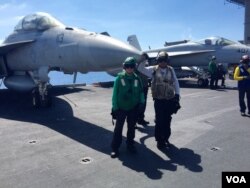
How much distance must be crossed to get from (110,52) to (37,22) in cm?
439

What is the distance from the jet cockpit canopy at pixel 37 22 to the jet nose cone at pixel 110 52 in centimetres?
283

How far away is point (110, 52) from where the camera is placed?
7055 millimetres

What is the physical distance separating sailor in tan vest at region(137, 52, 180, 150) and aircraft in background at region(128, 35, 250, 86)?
14.1 m

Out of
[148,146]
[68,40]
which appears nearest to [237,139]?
[148,146]

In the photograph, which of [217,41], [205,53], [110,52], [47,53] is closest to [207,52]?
[205,53]

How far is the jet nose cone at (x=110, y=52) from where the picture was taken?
272 inches

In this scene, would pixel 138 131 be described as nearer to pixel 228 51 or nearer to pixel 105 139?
pixel 105 139

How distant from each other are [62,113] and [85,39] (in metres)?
2.93

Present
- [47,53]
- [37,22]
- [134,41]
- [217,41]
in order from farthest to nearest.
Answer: [134,41] → [217,41] → [37,22] → [47,53]

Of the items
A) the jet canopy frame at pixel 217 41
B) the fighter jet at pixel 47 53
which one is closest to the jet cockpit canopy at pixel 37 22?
the fighter jet at pixel 47 53

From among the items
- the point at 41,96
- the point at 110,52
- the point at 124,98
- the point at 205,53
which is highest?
the point at 205,53

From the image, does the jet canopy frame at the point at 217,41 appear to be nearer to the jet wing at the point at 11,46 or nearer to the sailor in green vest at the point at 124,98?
the jet wing at the point at 11,46

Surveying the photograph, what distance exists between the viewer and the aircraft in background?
764 inches

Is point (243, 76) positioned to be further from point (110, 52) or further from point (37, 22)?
point (37, 22)
